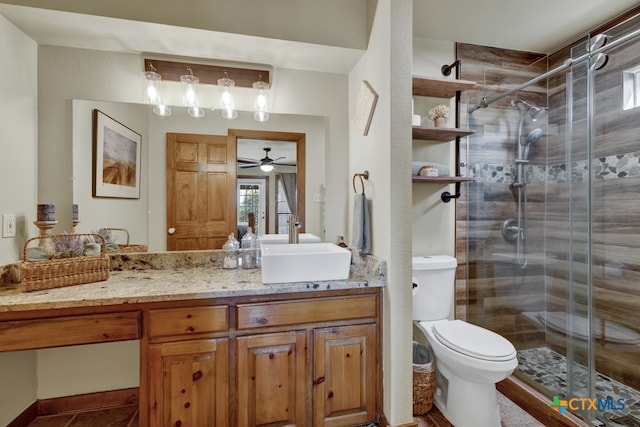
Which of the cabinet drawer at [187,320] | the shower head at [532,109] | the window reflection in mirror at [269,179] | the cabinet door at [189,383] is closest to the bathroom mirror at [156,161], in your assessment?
the window reflection in mirror at [269,179]

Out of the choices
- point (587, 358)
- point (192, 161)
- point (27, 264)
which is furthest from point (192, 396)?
point (587, 358)

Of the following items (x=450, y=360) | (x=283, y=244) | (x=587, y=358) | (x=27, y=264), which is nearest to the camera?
(x=27, y=264)

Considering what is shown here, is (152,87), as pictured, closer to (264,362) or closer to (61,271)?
(61,271)

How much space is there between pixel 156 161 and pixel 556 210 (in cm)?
285

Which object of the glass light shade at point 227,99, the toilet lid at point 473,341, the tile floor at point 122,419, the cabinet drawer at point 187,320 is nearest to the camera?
the cabinet drawer at point 187,320

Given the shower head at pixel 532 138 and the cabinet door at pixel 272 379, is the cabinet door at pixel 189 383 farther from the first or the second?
the shower head at pixel 532 138

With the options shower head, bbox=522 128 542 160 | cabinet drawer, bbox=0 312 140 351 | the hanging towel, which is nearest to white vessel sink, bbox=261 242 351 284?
the hanging towel

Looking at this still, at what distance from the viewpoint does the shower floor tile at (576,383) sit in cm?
175

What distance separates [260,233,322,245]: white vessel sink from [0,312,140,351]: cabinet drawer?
2.89 feet

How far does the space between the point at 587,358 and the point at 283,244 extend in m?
2.04

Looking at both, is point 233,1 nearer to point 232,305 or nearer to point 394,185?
point 394,185

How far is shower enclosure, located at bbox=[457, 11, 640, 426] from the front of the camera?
76.5 inches

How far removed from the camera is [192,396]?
1.43 metres

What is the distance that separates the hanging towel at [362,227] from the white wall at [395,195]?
112 millimetres
